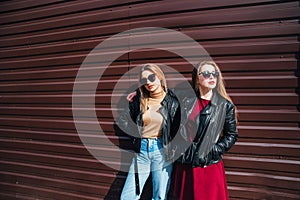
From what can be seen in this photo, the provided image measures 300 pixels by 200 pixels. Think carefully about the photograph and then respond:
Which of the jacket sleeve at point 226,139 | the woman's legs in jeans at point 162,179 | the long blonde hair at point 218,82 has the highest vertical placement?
the long blonde hair at point 218,82

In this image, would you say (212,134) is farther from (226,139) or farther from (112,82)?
(112,82)

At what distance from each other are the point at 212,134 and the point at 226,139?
0.47ft

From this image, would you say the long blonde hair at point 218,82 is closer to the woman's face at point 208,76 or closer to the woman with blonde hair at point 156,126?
the woman's face at point 208,76

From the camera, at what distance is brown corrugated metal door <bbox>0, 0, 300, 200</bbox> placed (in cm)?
268

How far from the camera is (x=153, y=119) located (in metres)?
2.59

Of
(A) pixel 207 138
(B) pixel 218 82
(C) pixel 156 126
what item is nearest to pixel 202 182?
(A) pixel 207 138

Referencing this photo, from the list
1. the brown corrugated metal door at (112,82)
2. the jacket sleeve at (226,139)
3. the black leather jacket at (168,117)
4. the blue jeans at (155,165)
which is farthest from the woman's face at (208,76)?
the blue jeans at (155,165)

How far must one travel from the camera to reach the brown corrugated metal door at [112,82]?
268 cm

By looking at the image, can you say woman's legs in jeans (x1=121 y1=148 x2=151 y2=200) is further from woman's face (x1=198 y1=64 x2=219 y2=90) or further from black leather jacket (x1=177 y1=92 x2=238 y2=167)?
woman's face (x1=198 y1=64 x2=219 y2=90)

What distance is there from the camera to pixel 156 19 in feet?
10.1

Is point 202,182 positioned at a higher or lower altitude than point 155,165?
lower

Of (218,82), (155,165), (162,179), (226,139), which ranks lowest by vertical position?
(162,179)

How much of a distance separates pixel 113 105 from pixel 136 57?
2.32 ft

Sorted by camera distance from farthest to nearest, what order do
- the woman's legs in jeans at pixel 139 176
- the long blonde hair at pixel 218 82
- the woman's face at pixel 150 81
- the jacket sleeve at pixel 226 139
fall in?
the woman's legs in jeans at pixel 139 176
the woman's face at pixel 150 81
the long blonde hair at pixel 218 82
the jacket sleeve at pixel 226 139
